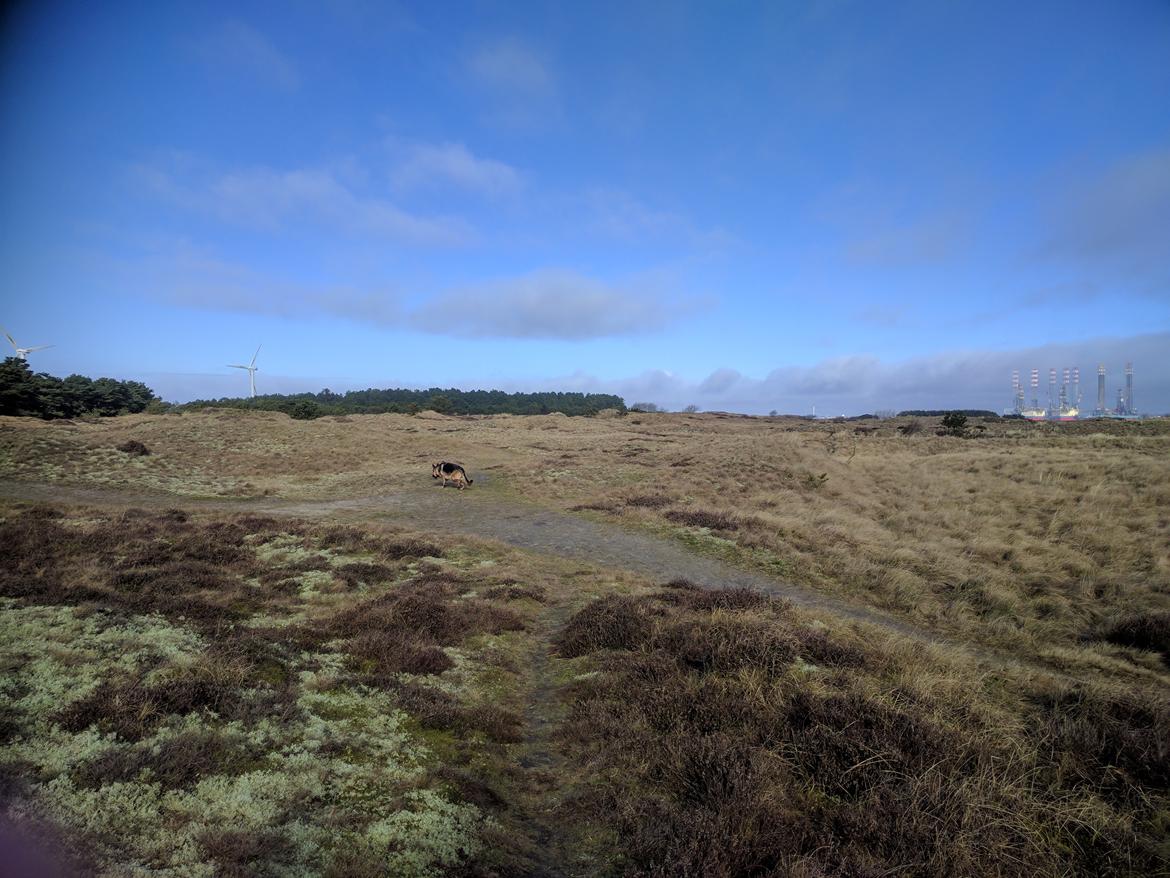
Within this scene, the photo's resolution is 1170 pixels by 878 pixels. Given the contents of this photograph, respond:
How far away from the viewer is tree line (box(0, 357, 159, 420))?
5138 cm

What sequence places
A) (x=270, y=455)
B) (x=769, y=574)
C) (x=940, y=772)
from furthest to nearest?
(x=270, y=455), (x=769, y=574), (x=940, y=772)

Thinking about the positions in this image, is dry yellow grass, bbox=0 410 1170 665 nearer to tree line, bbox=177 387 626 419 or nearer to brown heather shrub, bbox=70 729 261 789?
brown heather shrub, bbox=70 729 261 789

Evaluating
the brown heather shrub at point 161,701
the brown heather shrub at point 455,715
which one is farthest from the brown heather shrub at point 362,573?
the brown heather shrub at point 161,701

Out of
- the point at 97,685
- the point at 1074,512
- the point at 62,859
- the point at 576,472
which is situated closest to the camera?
the point at 62,859

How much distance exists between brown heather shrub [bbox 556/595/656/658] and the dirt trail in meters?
3.71

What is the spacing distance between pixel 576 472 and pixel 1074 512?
22.6 metres

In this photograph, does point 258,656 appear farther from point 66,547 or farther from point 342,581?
point 66,547

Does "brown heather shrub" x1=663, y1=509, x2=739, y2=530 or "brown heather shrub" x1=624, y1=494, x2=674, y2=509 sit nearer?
"brown heather shrub" x1=663, y1=509, x2=739, y2=530

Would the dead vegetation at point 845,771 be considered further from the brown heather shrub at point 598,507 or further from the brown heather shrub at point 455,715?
the brown heather shrub at point 598,507

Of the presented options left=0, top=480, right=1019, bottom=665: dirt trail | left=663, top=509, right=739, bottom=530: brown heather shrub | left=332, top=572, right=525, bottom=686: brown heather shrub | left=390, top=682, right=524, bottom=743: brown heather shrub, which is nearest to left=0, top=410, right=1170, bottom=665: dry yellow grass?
left=663, top=509, right=739, bottom=530: brown heather shrub

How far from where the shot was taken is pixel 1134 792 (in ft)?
16.3

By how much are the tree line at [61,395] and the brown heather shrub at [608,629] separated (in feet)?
221

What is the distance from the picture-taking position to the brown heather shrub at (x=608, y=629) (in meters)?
8.97

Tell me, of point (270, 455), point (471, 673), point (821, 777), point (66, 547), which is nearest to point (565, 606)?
point (471, 673)
